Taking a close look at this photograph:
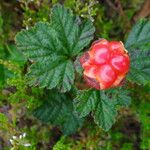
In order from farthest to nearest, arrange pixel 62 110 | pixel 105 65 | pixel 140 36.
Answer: pixel 62 110 < pixel 140 36 < pixel 105 65

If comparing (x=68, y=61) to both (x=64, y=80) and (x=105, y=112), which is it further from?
(x=105, y=112)

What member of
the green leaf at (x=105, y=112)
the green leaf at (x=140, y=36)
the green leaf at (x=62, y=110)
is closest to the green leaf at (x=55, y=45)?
the green leaf at (x=105, y=112)

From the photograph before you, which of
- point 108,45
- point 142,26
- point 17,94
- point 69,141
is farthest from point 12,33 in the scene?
point 108,45

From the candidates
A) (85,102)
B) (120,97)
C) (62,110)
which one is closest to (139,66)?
(120,97)

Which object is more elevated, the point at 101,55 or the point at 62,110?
the point at 101,55

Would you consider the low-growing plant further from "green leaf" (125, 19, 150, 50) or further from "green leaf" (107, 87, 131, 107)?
"green leaf" (125, 19, 150, 50)

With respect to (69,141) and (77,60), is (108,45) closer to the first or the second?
(77,60)
